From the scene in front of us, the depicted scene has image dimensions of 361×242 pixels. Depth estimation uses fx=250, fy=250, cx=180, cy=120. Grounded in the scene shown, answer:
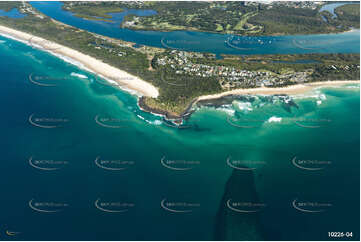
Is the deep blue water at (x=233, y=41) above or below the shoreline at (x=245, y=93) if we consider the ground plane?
above

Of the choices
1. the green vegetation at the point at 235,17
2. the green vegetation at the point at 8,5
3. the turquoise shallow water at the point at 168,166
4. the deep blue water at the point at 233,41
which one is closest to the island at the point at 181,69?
the turquoise shallow water at the point at 168,166

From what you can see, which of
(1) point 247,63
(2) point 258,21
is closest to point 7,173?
(1) point 247,63

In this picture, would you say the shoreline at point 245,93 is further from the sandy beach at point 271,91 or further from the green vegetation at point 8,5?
the green vegetation at point 8,5

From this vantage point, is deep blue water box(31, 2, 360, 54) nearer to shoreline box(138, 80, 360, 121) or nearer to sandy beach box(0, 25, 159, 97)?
sandy beach box(0, 25, 159, 97)

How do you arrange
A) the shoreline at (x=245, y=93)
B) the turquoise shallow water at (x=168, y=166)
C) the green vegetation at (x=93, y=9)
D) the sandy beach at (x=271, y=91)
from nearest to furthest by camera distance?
the turquoise shallow water at (x=168, y=166) < the shoreline at (x=245, y=93) < the sandy beach at (x=271, y=91) < the green vegetation at (x=93, y=9)

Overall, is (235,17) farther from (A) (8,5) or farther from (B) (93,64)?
(A) (8,5)

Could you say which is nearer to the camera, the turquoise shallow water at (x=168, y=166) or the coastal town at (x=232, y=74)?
the turquoise shallow water at (x=168, y=166)

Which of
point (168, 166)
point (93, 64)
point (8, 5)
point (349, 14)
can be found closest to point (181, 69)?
point (93, 64)
